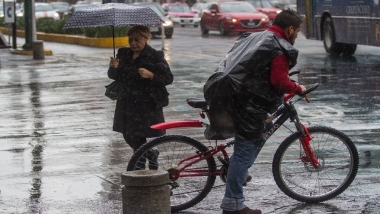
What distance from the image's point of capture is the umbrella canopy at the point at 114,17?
24.5ft

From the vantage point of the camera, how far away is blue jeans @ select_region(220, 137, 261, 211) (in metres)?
6.61

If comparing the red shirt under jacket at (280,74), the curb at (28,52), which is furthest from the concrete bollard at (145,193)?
the curb at (28,52)

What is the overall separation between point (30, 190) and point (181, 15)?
136 ft

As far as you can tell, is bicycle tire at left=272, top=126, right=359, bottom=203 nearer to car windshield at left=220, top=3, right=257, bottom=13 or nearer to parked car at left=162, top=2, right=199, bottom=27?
car windshield at left=220, top=3, right=257, bottom=13

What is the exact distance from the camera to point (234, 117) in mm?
6484

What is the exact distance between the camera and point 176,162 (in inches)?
A: 277

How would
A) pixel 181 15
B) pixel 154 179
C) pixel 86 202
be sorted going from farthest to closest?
pixel 181 15
pixel 86 202
pixel 154 179

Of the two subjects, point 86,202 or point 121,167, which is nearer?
point 86,202

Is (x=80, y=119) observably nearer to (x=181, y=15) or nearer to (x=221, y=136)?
(x=221, y=136)

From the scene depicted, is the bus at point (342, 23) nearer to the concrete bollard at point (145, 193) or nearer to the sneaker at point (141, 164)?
the sneaker at point (141, 164)

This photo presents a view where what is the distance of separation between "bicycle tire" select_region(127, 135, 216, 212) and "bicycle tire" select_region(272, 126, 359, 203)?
1.94ft

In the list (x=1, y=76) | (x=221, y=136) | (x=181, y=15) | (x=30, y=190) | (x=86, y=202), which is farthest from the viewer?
(x=181, y=15)

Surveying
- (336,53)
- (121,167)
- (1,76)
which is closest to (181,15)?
(336,53)

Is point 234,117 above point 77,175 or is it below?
above
